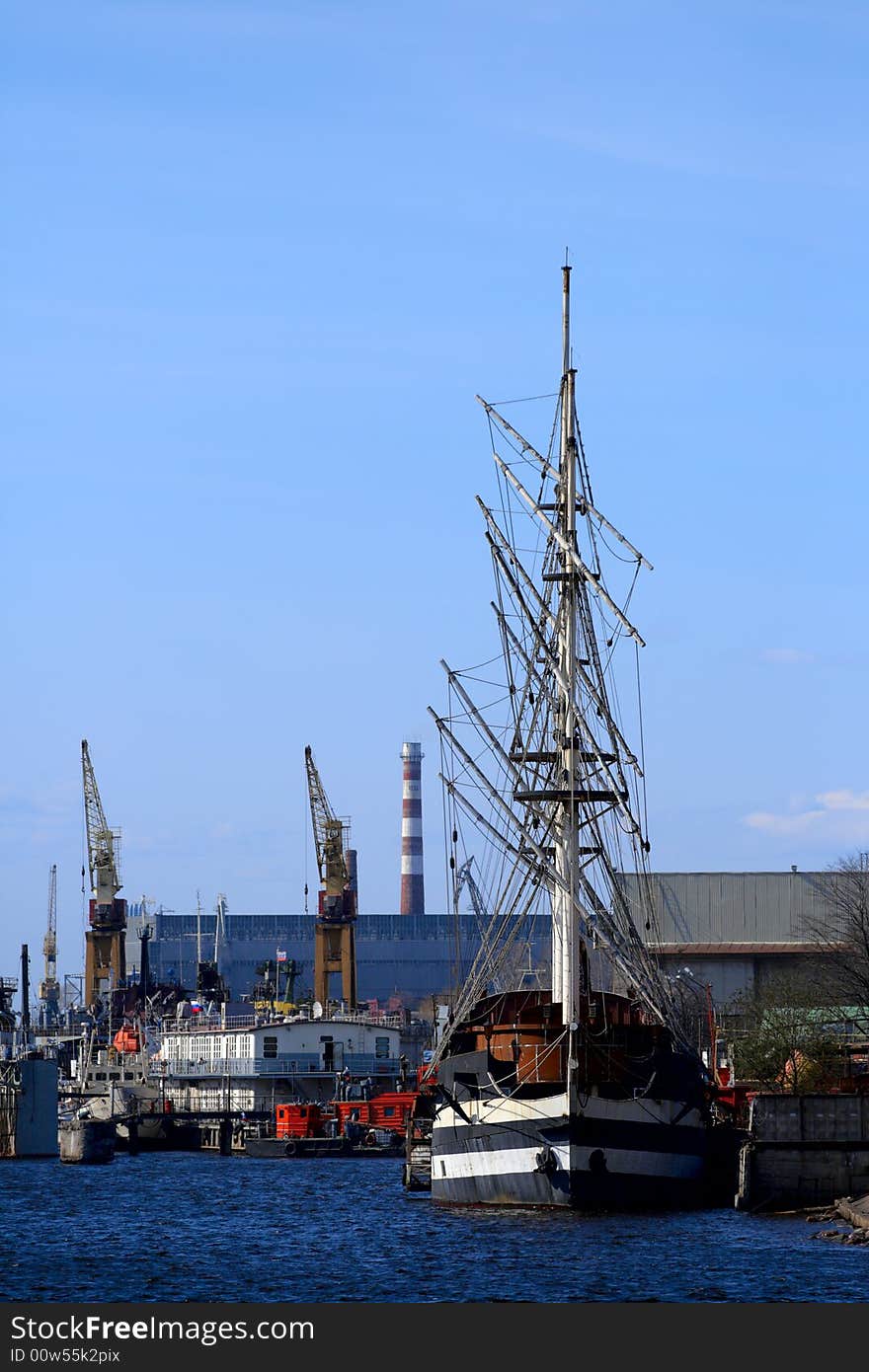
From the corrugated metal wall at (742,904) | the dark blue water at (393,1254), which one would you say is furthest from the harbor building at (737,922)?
the dark blue water at (393,1254)

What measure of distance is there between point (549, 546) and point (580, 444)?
4066 mm


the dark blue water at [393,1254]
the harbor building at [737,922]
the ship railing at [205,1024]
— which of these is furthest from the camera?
the ship railing at [205,1024]

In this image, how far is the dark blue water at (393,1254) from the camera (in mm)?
48969

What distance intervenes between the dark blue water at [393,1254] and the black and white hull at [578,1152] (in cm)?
91

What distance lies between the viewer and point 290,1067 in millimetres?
157625

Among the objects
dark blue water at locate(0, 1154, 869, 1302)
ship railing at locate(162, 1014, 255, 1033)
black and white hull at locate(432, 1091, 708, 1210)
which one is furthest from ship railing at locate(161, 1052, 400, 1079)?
black and white hull at locate(432, 1091, 708, 1210)

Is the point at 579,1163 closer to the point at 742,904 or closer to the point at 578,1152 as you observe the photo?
the point at 578,1152

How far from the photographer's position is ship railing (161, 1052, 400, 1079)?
15762cm

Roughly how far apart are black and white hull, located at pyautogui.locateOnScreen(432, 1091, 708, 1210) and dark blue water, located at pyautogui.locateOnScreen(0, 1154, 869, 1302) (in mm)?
913

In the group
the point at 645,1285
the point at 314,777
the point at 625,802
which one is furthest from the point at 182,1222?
the point at 314,777

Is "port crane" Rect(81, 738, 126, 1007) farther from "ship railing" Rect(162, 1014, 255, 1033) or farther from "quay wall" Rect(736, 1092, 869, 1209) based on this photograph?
"quay wall" Rect(736, 1092, 869, 1209)

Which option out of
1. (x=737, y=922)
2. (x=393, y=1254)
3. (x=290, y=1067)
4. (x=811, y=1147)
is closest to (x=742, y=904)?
(x=737, y=922)

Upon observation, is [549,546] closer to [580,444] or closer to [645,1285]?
[580,444]

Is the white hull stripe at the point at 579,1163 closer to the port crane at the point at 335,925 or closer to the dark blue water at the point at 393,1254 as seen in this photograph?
the dark blue water at the point at 393,1254
